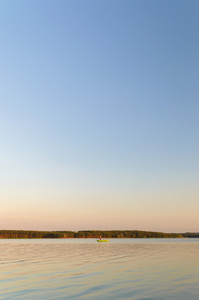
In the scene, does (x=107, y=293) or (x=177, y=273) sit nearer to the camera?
(x=107, y=293)

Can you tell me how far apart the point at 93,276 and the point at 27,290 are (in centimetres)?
941

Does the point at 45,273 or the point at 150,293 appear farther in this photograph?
the point at 45,273

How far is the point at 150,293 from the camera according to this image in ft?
83.4

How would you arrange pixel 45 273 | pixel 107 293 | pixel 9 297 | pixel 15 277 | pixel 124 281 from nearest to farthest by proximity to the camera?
1. pixel 9 297
2. pixel 107 293
3. pixel 124 281
4. pixel 15 277
5. pixel 45 273

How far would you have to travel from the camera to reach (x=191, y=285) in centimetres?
2898

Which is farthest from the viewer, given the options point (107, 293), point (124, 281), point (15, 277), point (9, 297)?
point (15, 277)

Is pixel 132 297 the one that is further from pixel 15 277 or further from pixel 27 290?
pixel 15 277

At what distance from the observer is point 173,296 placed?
79.6 feet

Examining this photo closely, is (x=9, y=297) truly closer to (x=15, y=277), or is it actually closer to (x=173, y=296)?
(x=15, y=277)

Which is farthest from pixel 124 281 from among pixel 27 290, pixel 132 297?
pixel 27 290

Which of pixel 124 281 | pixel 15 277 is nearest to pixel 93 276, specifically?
pixel 124 281

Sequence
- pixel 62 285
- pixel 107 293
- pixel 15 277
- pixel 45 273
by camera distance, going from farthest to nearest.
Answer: pixel 45 273
pixel 15 277
pixel 62 285
pixel 107 293

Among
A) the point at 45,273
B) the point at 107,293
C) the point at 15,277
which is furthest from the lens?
the point at 45,273

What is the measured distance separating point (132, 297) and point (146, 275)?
11.9 meters
